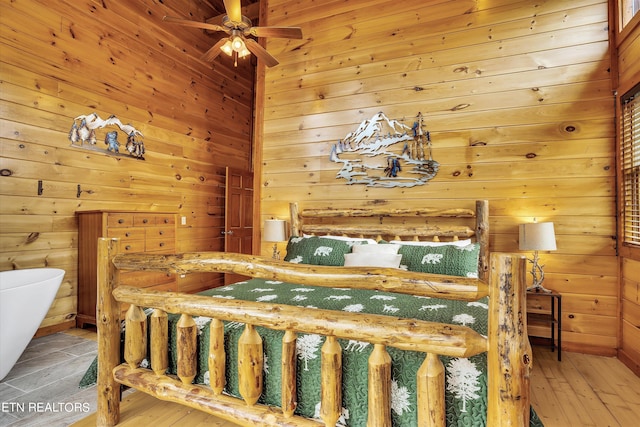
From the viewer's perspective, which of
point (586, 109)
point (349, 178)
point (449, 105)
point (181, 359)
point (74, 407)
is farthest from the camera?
point (349, 178)

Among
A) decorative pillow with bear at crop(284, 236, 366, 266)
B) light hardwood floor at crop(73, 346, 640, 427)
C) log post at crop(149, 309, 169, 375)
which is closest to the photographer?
log post at crop(149, 309, 169, 375)

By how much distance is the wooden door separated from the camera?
5.25 metres

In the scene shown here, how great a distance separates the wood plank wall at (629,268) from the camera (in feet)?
8.04

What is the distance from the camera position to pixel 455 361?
1190 millimetres

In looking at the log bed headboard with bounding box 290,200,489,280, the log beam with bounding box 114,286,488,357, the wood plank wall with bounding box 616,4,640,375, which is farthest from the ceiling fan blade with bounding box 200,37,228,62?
the wood plank wall with bounding box 616,4,640,375

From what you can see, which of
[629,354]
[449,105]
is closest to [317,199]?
[449,105]

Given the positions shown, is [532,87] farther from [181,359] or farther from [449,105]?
[181,359]

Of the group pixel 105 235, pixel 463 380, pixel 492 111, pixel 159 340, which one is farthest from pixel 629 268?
pixel 105 235

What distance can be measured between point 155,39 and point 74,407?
4043 millimetres

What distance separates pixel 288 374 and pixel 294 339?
0.13 meters

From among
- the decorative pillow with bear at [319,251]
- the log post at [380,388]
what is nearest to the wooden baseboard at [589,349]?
the decorative pillow with bear at [319,251]

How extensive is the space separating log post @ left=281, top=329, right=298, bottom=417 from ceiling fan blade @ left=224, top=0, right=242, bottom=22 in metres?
2.30

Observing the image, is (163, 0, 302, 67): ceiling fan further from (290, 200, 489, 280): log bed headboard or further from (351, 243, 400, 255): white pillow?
(351, 243, 400, 255): white pillow

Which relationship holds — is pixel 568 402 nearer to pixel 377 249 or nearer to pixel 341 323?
pixel 377 249
